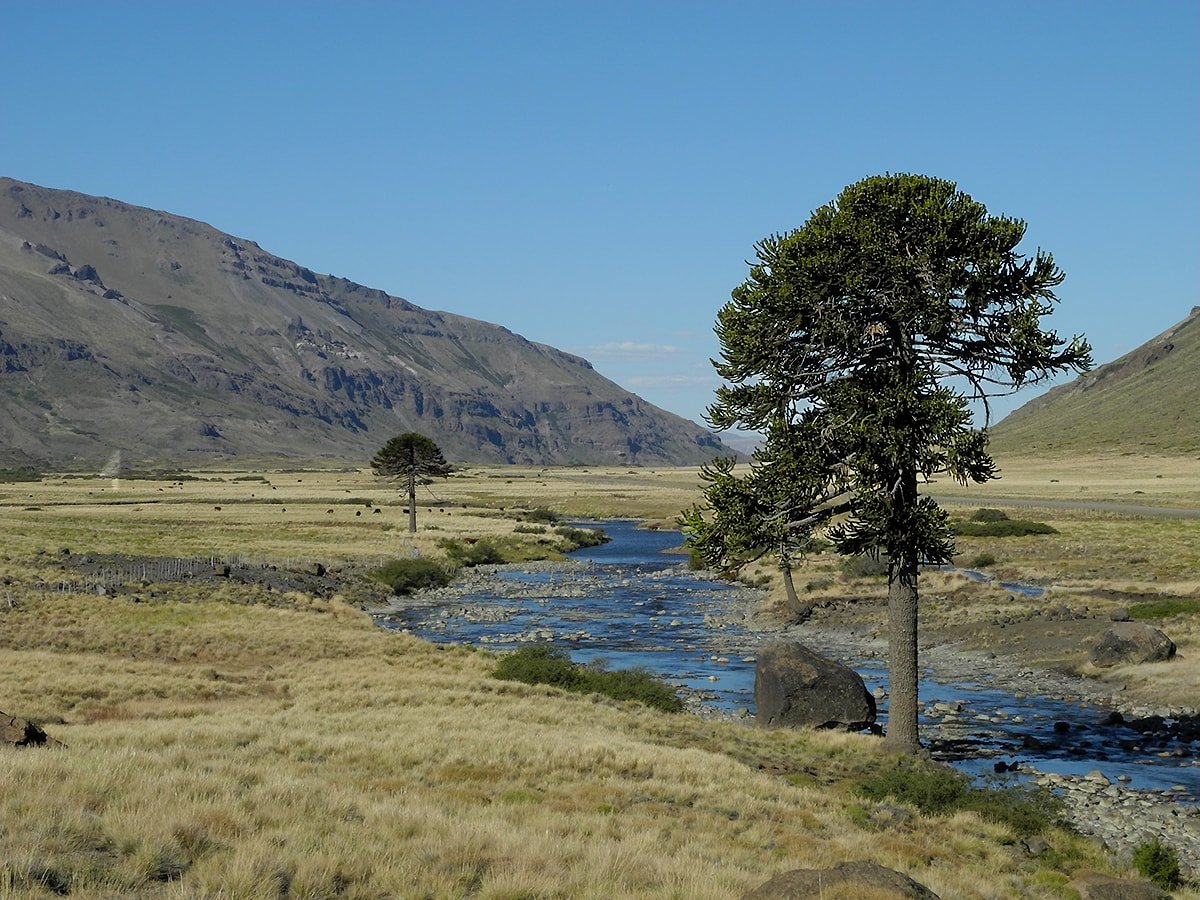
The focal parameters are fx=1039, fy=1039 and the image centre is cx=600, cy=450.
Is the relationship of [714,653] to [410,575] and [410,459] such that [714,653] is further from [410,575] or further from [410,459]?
[410,459]

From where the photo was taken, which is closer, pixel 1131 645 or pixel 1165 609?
pixel 1131 645

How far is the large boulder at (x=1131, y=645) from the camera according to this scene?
34125 mm

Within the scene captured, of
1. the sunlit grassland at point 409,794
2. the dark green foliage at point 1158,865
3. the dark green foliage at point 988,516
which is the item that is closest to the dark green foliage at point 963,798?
the sunlit grassland at point 409,794

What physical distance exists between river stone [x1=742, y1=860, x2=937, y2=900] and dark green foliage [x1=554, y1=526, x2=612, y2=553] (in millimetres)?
79203

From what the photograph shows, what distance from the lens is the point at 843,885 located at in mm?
10836

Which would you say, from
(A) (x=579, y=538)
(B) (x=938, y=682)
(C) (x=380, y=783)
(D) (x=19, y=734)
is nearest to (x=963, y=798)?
(C) (x=380, y=783)

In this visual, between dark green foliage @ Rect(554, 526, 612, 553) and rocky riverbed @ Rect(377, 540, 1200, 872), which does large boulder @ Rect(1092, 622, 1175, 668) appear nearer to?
rocky riverbed @ Rect(377, 540, 1200, 872)

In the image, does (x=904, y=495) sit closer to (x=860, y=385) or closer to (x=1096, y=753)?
(x=860, y=385)

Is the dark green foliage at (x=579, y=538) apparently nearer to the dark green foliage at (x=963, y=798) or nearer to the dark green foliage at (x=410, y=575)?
the dark green foliage at (x=410, y=575)

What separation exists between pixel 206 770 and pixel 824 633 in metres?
34.4

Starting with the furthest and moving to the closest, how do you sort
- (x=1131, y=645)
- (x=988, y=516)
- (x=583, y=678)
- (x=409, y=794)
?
(x=988, y=516) < (x=1131, y=645) < (x=583, y=678) < (x=409, y=794)

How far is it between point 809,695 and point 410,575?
42.2 meters

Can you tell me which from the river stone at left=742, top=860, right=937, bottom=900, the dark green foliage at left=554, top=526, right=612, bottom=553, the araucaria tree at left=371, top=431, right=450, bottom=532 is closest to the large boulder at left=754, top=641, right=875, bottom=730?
the river stone at left=742, top=860, right=937, bottom=900

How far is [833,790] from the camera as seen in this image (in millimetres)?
Answer: 20656
